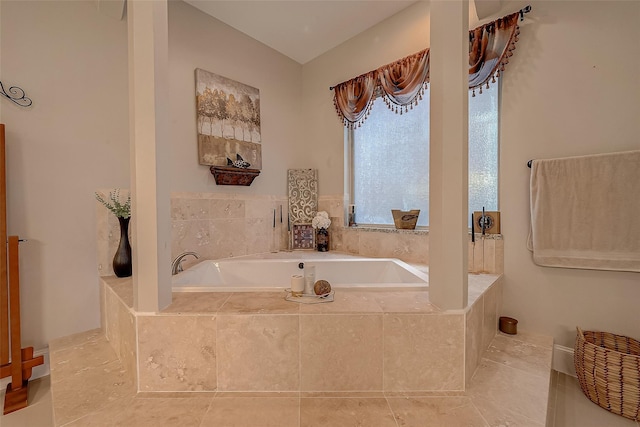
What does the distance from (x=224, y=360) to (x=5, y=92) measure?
76.8 inches

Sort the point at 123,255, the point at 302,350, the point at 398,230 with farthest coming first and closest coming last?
the point at 398,230
the point at 123,255
the point at 302,350

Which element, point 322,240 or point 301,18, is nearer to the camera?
point 301,18

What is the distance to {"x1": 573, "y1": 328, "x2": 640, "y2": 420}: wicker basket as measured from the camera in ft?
4.04

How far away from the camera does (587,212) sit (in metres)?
1.57

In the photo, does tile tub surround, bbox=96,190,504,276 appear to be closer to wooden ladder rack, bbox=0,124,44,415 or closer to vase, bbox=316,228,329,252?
vase, bbox=316,228,329,252

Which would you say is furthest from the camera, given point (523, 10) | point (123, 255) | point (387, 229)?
point (387, 229)

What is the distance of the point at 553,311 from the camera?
1.71 metres

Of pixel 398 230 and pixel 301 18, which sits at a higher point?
pixel 301 18

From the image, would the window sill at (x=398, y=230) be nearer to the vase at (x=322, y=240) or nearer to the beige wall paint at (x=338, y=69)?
the vase at (x=322, y=240)

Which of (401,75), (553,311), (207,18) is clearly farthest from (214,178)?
(553,311)

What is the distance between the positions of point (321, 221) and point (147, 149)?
1.83 m

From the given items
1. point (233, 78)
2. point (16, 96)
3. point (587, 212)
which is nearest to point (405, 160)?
point (587, 212)

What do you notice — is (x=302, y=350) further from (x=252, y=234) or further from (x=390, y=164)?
(x=390, y=164)

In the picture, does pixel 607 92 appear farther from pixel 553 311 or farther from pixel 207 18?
pixel 207 18
